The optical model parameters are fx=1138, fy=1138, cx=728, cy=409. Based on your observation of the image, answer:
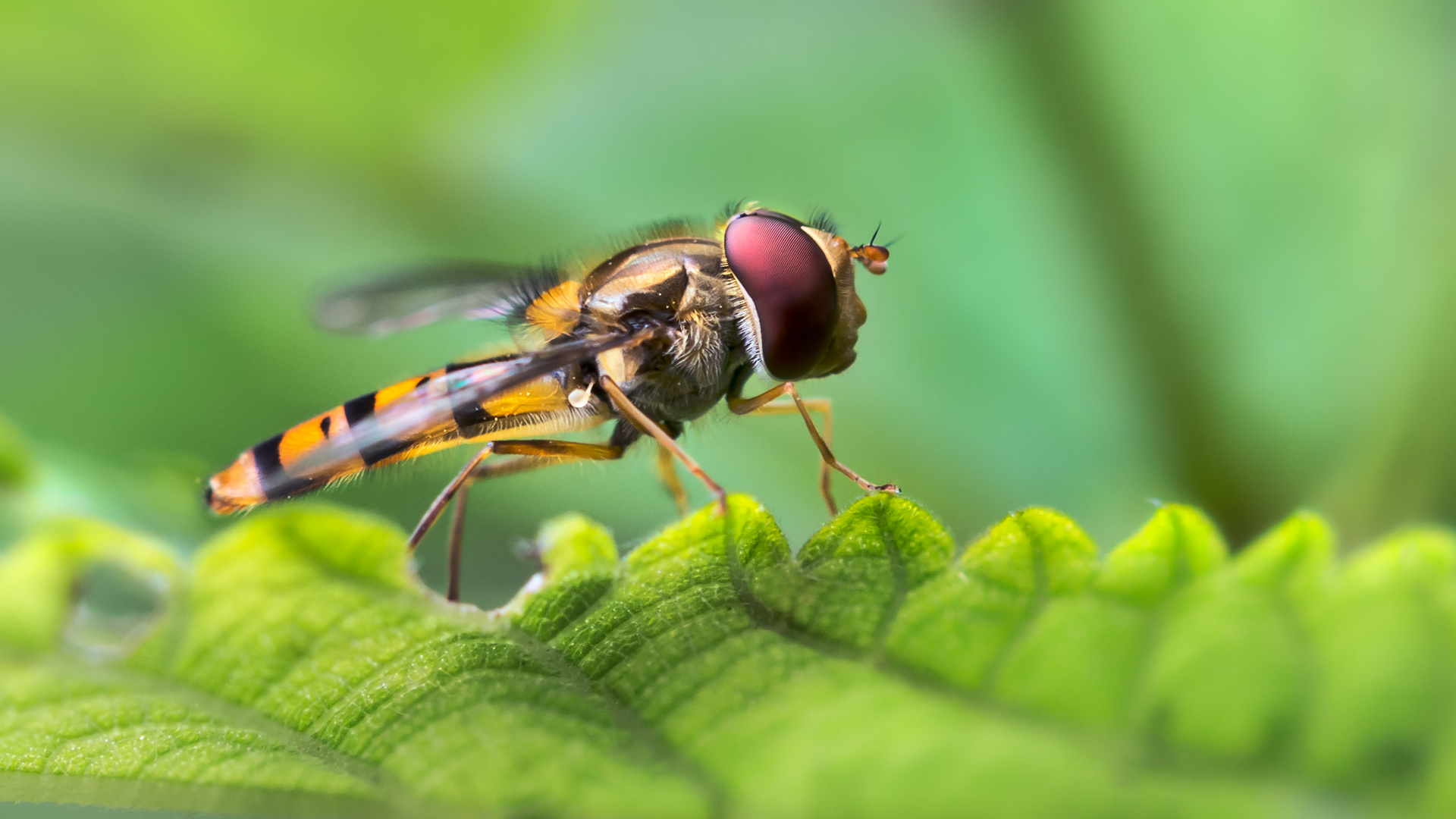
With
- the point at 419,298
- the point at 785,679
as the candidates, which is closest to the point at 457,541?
the point at 419,298

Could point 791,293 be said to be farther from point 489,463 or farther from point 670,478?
point 489,463

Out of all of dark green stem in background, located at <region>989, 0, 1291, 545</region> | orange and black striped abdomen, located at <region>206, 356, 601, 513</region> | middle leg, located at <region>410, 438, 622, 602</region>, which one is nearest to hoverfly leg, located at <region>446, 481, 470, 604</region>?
middle leg, located at <region>410, 438, 622, 602</region>

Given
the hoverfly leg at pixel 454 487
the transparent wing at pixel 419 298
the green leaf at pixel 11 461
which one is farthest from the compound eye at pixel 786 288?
the green leaf at pixel 11 461

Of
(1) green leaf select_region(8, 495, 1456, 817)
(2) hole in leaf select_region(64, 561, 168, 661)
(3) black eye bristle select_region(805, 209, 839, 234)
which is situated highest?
(3) black eye bristle select_region(805, 209, 839, 234)

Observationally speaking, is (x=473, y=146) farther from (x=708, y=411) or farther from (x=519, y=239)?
(x=708, y=411)

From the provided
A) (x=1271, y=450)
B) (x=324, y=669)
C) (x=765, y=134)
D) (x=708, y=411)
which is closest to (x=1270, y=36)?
(x=1271, y=450)

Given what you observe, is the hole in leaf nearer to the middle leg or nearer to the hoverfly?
the hoverfly

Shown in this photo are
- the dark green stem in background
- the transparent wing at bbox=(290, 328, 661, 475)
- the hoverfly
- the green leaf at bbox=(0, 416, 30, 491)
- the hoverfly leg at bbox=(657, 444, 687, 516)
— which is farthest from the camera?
the dark green stem in background
